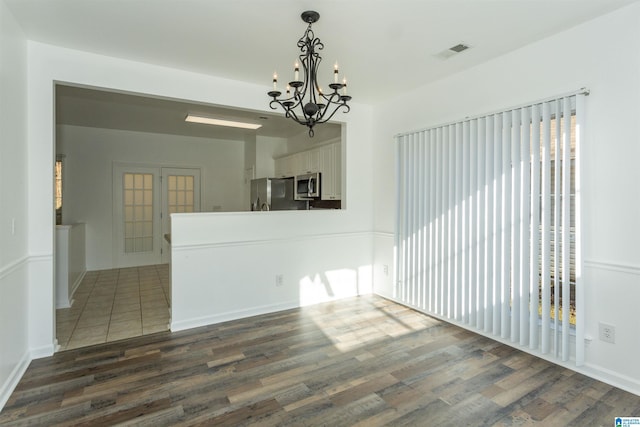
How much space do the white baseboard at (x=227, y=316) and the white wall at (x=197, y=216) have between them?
0.17 feet

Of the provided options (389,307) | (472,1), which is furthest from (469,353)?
(472,1)

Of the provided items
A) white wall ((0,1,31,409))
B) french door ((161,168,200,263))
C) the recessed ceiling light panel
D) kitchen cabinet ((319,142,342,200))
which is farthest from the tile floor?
kitchen cabinet ((319,142,342,200))

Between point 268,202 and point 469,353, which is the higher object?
point 268,202

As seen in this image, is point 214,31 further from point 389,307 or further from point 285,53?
point 389,307

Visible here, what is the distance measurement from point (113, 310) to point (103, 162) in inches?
139

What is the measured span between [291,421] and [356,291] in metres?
2.75

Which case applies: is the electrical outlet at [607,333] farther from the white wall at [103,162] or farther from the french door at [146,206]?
the white wall at [103,162]

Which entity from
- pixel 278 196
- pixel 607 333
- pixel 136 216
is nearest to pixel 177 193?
pixel 136 216

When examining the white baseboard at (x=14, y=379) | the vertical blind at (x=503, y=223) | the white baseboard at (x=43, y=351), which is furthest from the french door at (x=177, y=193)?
the vertical blind at (x=503, y=223)

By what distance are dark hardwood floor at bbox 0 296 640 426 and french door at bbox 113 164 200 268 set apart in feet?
13.2

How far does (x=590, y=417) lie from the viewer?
83.4 inches

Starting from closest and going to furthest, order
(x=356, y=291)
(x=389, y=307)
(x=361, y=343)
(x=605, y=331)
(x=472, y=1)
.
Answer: (x=472, y=1), (x=605, y=331), (x=361, y=343), (x=389, y=307), (x=356, y=291)

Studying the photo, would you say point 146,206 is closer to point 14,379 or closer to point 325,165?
point 325,165

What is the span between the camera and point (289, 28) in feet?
8.70
